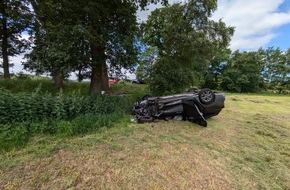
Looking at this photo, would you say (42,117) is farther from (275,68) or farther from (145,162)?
(275,68)

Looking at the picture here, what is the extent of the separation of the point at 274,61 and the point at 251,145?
29993mm

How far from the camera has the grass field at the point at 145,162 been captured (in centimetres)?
231

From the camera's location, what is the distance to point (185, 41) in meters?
8.34

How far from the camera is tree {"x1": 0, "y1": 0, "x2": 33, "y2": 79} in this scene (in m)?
8.36

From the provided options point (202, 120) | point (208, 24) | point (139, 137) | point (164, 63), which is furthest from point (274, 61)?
point (139, 137)

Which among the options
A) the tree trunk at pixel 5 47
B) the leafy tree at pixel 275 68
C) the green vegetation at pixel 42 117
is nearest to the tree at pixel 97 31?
the green vegetation at pixel 42 117

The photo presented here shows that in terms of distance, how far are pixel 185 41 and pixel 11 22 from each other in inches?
304

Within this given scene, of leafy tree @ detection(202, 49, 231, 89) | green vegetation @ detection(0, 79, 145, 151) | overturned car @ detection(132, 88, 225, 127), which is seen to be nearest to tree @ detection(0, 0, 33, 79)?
green vegetation @ detection(0, 79, 145, 151)

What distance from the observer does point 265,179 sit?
2.80m

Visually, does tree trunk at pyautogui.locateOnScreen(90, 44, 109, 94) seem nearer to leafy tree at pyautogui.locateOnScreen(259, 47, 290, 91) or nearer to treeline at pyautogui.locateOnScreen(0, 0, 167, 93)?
treeline at pyautogui.locateOnScreen(0, 0, 167, 93)

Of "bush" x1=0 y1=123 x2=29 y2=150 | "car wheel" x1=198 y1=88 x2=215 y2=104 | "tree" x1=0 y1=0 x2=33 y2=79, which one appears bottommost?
"bush" x1=0 y1=123 x2=29 y2=150

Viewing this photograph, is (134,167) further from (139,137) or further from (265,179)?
(265,179)

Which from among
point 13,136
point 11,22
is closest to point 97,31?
point 13,136

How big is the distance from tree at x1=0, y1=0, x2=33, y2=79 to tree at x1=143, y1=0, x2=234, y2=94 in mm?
5426
